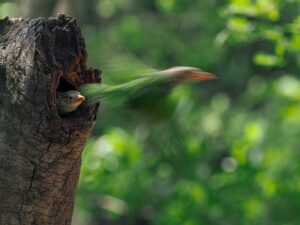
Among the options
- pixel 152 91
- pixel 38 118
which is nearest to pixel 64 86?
pixel 38 118

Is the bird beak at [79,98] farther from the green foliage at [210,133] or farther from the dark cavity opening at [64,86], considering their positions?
the green foliage at [210,133]

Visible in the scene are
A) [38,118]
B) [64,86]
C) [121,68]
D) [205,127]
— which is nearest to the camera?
[38,118]

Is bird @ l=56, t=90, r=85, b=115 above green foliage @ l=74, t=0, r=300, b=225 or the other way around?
above

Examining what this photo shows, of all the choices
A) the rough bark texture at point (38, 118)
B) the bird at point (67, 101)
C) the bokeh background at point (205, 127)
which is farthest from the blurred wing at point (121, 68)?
the bokeh background at point (205, 127)

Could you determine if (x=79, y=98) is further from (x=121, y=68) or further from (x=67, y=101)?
(x=121, y=68)

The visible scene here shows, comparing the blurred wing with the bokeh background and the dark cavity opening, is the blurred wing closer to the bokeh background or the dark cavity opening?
the dark cavity opening

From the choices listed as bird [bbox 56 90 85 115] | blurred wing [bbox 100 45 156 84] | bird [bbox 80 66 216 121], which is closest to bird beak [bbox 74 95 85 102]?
bird [bbox 56 90 85 115]
